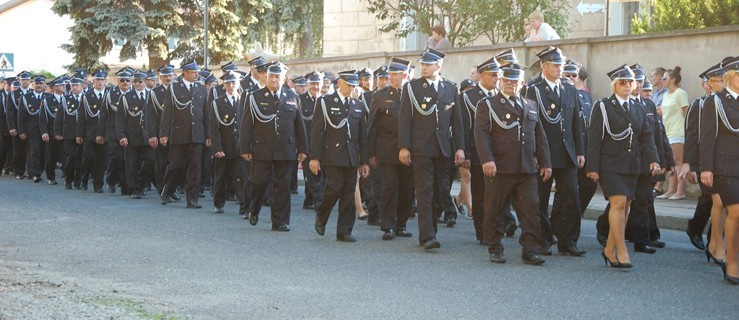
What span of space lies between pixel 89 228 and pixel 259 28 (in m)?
32.1

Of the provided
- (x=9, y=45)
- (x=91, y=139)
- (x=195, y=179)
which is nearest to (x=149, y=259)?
(x=195, y=179)

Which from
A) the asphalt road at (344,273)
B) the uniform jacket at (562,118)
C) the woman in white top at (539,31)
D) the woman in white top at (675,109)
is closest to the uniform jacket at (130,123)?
the asphalt road at (344,273)

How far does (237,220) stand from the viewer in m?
15.3

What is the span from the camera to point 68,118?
21516mm

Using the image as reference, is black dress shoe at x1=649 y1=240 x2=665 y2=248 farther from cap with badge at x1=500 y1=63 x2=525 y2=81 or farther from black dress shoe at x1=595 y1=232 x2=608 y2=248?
cap with badge at x1=500 y1=63 x2=525 y2=81

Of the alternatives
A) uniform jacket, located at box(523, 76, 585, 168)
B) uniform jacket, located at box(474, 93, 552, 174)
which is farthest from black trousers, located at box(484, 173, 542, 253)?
uniform jacket, located at box(523, 76, 585, 168)

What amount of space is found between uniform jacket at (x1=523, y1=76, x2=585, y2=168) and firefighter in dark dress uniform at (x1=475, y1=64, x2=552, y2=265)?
56 centimetres

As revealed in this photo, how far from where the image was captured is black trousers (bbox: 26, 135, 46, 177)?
2312 centimetres

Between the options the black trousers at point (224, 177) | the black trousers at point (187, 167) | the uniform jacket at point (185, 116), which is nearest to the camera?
the black trousers at point (224, 177)

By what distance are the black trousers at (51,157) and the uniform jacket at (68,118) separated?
34.1 inches

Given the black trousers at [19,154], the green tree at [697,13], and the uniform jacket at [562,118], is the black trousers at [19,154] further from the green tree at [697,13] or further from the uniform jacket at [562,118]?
the uniform jacket at [562,118]

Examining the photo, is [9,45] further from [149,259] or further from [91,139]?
[149,259]

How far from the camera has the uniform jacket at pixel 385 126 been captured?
13.0 metres

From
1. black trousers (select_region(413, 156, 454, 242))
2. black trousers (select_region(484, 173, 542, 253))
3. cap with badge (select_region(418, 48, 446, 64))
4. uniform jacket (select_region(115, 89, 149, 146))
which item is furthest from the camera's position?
uniform jacket (select_region(115, 89, 149, 146))
